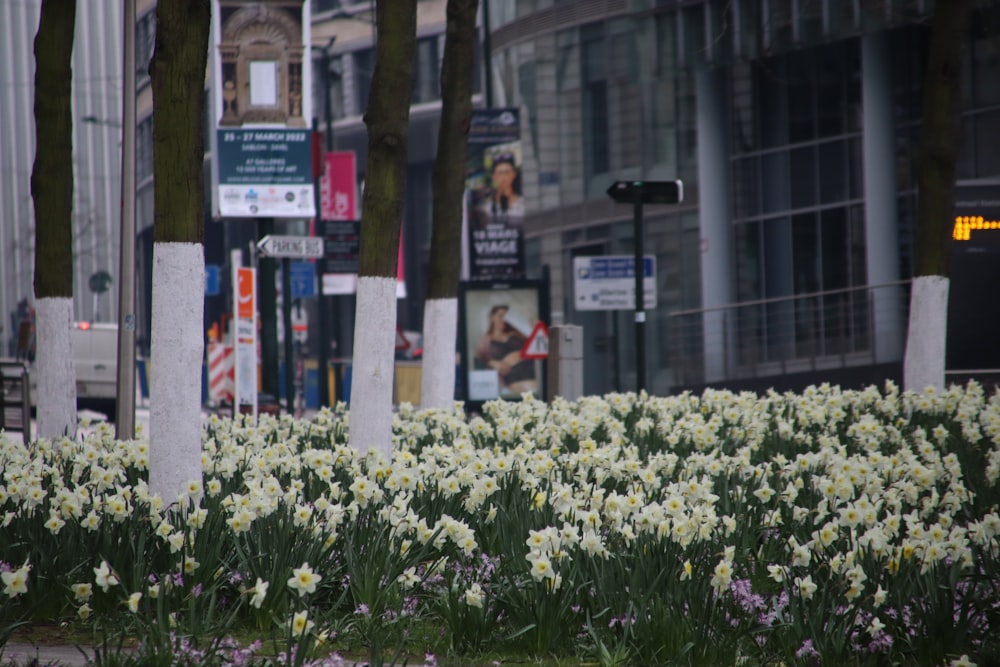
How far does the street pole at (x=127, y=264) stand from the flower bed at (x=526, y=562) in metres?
5.05

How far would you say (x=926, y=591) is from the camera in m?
6.55

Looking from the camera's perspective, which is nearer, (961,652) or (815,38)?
(961,652)

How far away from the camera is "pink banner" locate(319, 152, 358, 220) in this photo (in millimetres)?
39844

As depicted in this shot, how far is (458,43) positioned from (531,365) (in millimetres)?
14184

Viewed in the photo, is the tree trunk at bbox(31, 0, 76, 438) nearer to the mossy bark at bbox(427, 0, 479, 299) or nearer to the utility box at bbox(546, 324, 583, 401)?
the mossy bark at bbox(427, 0, 479, 299)

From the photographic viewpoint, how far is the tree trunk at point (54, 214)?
13.5 m

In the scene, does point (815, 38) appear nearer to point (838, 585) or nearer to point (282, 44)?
point (282, 44)

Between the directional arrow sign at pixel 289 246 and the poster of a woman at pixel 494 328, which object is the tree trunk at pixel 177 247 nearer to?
the directional arrow sign at pixel 289 246

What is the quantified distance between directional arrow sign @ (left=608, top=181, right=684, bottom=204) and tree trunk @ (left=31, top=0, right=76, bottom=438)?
6.75 metres

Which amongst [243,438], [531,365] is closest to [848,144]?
[531,365]

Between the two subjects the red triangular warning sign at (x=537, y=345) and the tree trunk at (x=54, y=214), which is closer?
the tree trunk at (x=54, y=214)

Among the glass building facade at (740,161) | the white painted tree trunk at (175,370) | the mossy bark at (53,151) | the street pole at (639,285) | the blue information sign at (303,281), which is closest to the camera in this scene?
the white painted tree trunk at (175,370)

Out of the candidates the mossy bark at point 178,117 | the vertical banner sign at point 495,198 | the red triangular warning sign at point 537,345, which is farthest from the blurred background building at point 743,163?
the mossy bark at point 178,117

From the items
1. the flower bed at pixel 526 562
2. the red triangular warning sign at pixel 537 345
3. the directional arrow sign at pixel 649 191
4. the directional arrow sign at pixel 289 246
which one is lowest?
the flower bed at pixel 526 562
